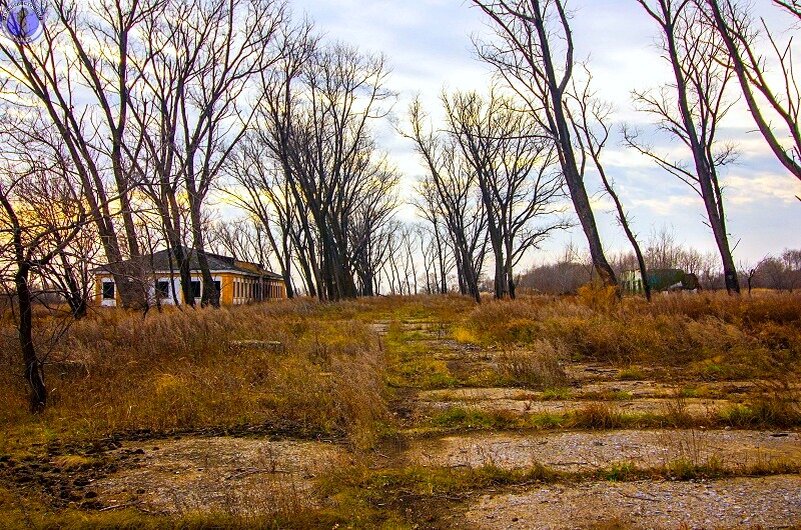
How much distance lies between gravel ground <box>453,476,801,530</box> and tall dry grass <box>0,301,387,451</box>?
1.82 metres

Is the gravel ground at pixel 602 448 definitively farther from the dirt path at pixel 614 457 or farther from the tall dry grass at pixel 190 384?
the tall dry grass at pixel 190 384

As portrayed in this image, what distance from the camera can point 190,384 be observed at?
7438mm

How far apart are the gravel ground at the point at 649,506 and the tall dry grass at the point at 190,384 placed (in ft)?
5.96

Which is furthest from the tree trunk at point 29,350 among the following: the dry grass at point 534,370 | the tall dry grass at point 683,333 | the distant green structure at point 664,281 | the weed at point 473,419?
the distant green structure at point 664,281

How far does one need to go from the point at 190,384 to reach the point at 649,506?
5478mm

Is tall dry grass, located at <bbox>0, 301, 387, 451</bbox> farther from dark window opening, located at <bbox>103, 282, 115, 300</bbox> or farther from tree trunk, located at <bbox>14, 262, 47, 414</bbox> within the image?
dark window opening, located at <bbox>103, 282, 115, 300</bbox>

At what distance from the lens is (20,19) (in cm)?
880

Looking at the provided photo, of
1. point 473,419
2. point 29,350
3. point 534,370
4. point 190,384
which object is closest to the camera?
point 473,419

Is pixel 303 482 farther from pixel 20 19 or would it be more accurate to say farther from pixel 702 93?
pixel 702 93

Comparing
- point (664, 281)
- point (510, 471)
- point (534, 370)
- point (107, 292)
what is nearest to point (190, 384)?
point (107, 292)

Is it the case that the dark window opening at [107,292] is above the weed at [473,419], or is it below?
above

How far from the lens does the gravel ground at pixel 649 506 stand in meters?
3.60

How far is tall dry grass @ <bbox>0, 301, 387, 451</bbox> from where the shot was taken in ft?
20.5

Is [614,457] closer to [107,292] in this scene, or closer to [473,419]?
[473,419]
